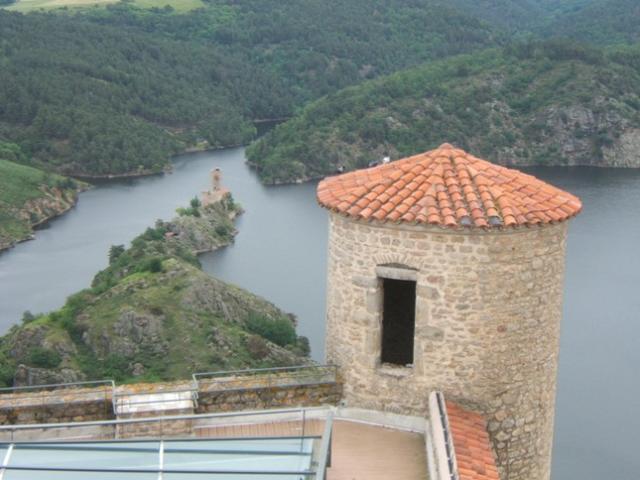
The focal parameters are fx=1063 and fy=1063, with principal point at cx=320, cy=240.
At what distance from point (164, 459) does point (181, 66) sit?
438 feet

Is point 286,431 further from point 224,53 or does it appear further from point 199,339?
point 224,53

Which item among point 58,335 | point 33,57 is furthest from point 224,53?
point 58,335

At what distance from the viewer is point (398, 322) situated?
509 inches

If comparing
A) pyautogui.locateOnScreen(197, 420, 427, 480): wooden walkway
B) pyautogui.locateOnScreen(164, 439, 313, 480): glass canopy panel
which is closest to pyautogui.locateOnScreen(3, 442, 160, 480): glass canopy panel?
pyautogui.locateOnScreen(164, 439, 313, 480): glass canopy panel

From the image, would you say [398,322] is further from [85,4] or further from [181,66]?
[85,4]

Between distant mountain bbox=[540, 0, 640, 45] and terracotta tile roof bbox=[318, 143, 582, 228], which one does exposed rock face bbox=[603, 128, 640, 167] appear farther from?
terracotta tile roof bbox=[318, 143, 582, 228]

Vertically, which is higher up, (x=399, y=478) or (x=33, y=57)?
(x=33, y=57)

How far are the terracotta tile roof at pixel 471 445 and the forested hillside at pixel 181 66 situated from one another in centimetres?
9314

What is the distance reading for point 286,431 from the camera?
1130 centimetres

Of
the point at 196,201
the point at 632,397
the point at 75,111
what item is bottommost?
the point at 632,397

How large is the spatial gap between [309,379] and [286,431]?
0.70 metres

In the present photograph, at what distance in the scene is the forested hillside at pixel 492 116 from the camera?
10694cm

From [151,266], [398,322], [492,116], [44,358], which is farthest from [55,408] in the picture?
[492,116]

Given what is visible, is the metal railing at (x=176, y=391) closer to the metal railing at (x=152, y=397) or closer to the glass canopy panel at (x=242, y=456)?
the metal railing at (x=152, y=397)
